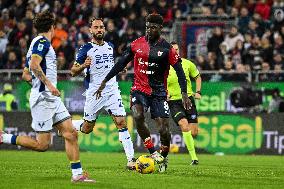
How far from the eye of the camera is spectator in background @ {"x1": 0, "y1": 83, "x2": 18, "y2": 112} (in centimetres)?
2603

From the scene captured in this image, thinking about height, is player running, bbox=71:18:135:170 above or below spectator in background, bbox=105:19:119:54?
below

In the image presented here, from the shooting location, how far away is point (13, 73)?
86.9 ft

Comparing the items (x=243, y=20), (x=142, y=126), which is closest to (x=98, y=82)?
(x=142, y=126)

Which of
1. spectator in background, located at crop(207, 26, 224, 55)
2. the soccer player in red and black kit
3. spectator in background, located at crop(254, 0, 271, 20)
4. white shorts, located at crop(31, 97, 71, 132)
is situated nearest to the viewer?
white shorts, located at crop(31, 97, 71, 132)

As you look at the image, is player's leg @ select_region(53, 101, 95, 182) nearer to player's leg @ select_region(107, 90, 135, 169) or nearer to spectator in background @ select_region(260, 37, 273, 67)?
player's leg @ select_region(107, 90, 135, 169)

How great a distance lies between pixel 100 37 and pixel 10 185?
16.8 feet

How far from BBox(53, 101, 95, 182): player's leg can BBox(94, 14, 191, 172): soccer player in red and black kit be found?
255 centimetres

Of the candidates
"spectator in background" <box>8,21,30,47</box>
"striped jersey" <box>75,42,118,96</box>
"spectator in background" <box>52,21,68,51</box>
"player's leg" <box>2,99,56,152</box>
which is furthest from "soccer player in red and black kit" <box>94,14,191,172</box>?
"spectator in background" <box>8,21,30,47</box>

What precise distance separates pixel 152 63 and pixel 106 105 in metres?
1.91

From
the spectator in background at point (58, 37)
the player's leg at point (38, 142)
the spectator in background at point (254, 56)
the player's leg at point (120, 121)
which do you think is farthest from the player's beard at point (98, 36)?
the spectator in background at point (58, 37)

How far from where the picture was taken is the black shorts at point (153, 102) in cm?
1573

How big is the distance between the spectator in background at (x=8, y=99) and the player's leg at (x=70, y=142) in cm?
1314

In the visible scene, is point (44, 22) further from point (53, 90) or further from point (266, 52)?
point (266, 52)

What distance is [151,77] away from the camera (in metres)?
15.9
